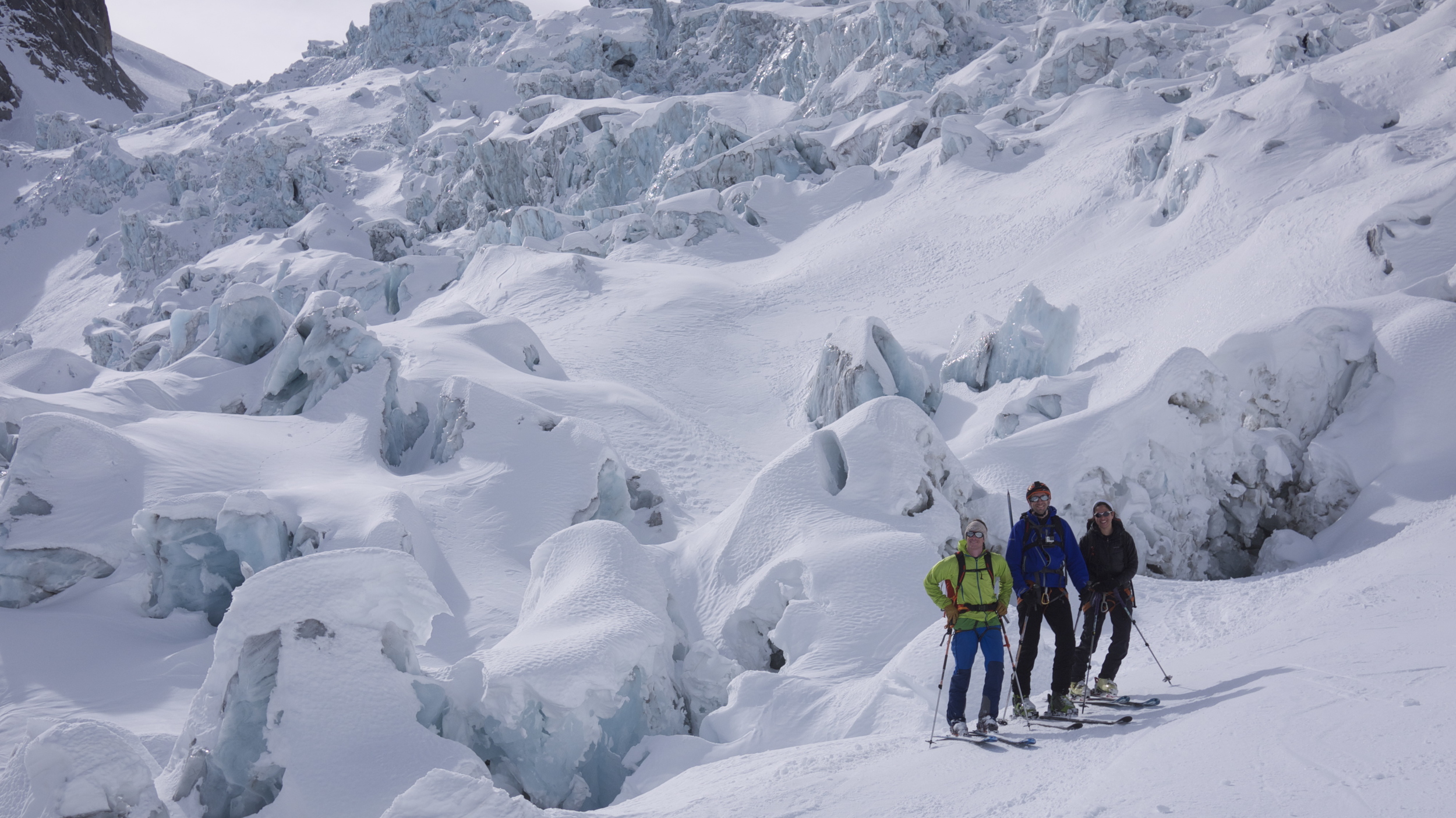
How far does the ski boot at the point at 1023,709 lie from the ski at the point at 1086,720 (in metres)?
0.05

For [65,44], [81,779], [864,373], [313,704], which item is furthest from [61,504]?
[65,44]

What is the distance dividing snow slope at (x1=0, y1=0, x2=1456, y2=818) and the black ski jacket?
2.81 feet

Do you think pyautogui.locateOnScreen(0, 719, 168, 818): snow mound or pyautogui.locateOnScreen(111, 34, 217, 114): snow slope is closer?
pyautogui.locateOnScreen(0, 719, 168, 818): snow mound

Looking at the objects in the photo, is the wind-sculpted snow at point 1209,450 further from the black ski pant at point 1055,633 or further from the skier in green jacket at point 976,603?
the skier in green jacket at point 976,603

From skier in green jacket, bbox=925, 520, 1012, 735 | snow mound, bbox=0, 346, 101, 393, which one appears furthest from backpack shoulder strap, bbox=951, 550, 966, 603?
snow mound, bbox=0, 346, 101, 393

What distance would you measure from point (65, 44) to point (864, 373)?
3767 inches

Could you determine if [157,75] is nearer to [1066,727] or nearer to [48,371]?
[48,371]

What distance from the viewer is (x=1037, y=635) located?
612cm

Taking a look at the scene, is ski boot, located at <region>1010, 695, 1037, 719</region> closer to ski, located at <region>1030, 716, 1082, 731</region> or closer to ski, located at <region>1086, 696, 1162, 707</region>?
ski, located at <region>1030, 716, 1082, 731</region>

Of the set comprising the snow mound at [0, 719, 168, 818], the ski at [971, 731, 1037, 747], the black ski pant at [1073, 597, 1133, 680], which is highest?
the black ski pant at [1073, 597, 1133, 680]

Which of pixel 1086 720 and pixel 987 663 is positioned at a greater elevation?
pixel 987 663

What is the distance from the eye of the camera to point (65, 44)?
263 feet

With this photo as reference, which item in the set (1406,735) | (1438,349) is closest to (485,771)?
(1406,735)

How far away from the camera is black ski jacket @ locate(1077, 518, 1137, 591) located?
238 inches
